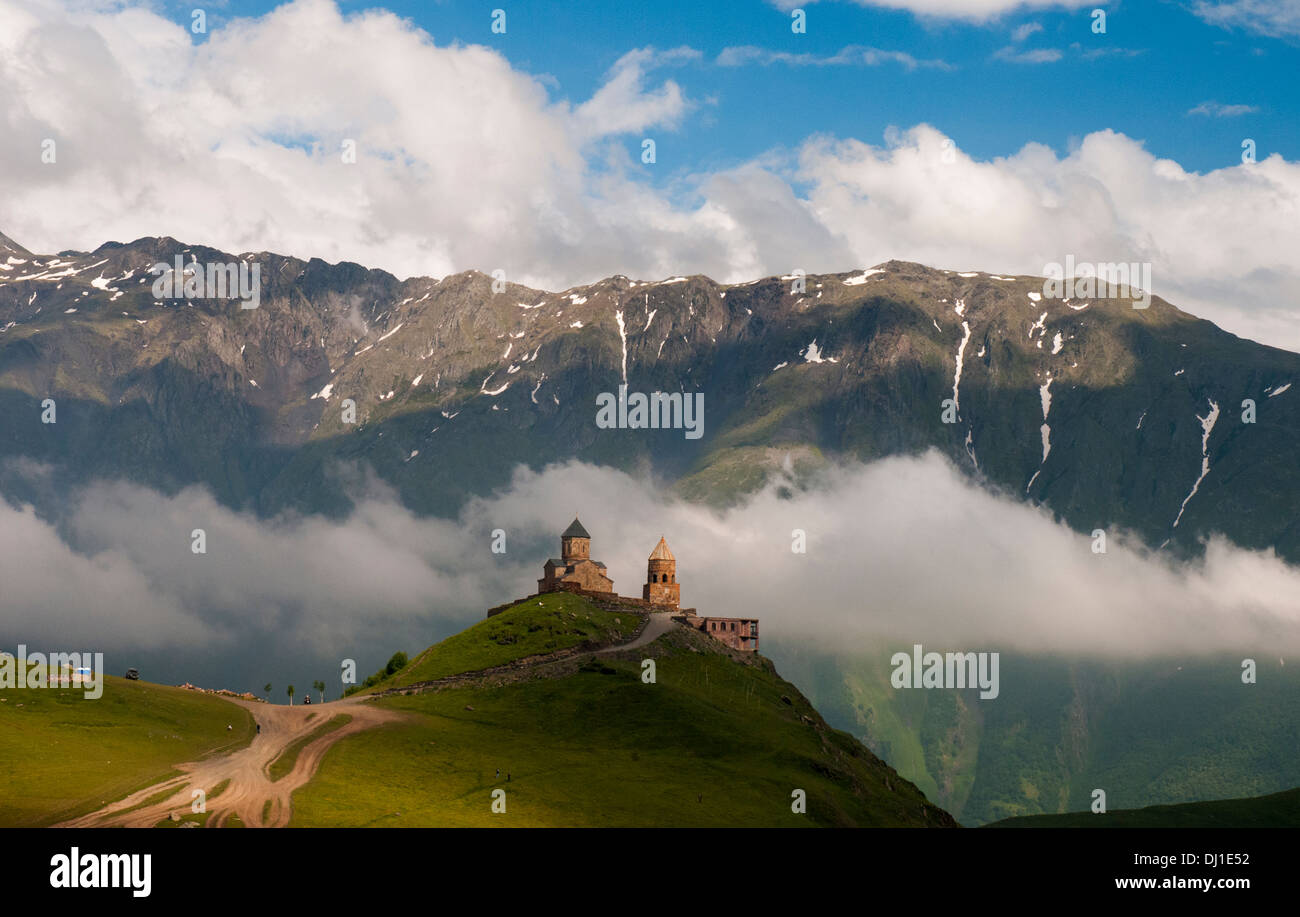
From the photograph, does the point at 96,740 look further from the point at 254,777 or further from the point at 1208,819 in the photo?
the point at 1208,819

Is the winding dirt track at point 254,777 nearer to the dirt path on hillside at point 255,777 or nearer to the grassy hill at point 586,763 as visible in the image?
the dirt path on hillside at point 255,777

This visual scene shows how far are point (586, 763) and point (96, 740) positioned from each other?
51.9m

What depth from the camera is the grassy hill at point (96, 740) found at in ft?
431

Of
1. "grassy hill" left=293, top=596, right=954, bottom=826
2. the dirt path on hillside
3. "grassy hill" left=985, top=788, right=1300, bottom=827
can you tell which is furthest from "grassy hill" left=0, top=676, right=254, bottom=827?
"grassy hill" left=985, top=788, right=1300, bottom=827

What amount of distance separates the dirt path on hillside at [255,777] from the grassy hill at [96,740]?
2.17 meters

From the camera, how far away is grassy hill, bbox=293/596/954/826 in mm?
144000

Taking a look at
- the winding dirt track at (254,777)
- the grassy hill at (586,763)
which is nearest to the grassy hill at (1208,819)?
the grassy hill at (586,763)

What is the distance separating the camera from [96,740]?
502 ft

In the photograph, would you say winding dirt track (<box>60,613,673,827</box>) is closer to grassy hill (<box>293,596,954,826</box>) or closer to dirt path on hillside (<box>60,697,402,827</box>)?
dirt path on hillside (<box>60,697,402,827</box>)
